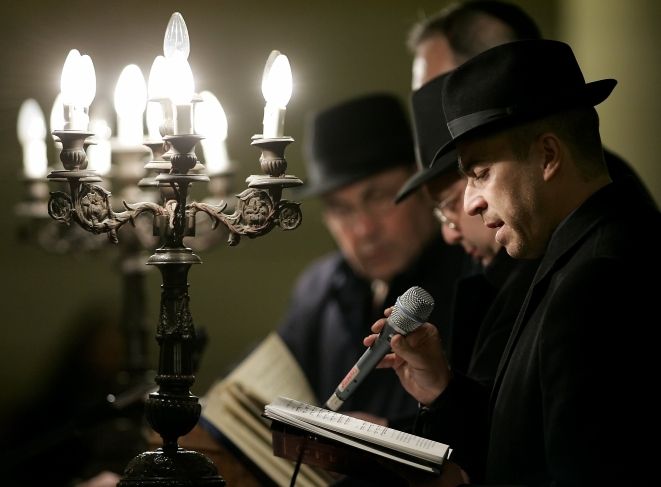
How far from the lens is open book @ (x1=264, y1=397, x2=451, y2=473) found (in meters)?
2.05

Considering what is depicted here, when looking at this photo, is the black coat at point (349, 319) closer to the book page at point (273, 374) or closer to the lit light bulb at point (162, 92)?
the book page at point (273, 374)

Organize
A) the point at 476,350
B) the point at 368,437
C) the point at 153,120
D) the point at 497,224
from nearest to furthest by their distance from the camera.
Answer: the point at 368,437
the point at 497,224
the point at 476,350
the point at 153,120

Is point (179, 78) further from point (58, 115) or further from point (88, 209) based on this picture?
point (58, 115)

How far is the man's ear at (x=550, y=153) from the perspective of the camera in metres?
2.11

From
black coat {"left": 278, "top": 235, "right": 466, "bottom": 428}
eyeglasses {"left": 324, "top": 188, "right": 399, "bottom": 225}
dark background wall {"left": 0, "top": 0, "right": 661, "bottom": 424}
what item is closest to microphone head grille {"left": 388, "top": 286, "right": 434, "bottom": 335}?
black coat {"left": 278, "top": 235, "right": 466, "bottom": 428}

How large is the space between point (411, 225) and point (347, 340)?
554 mm

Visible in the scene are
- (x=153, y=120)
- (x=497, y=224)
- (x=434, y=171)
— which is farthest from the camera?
(x=153, y=120)

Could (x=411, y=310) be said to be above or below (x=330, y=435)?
above

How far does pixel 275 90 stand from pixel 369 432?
726 millimetres

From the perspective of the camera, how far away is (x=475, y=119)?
2.16 metres

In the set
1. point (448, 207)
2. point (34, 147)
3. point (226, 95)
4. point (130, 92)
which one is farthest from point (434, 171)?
point (226, 95)

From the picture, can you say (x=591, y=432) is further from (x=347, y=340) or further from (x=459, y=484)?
(x=347, y=340)

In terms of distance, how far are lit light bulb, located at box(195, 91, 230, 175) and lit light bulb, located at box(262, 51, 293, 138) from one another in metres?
0.39

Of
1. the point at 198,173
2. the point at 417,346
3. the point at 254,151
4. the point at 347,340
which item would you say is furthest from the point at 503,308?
the point at 254,151
